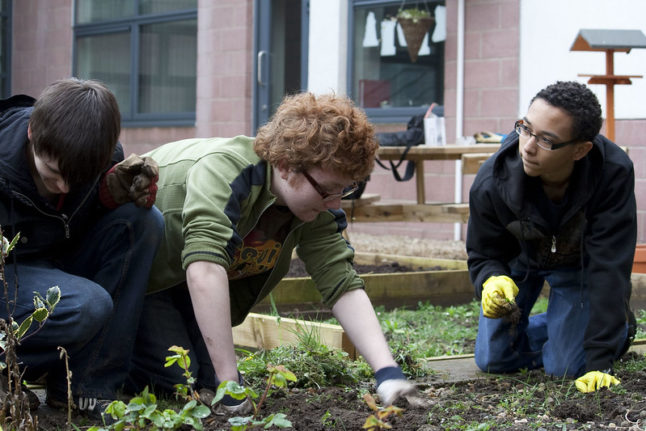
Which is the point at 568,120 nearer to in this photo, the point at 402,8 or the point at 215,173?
the point at 215,173

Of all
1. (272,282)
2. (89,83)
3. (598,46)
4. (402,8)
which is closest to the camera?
(89,83)

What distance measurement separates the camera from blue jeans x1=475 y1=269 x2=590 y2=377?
3.40 meters

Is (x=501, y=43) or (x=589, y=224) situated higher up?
(x=501, y=43)

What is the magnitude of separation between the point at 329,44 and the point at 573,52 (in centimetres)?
253

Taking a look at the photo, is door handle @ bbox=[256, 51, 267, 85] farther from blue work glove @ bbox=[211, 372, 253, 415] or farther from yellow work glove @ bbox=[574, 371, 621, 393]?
blue work glove @ bbox=[211, 372, 253, 415]

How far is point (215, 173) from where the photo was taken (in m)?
2.54

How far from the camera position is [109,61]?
37.6 feet

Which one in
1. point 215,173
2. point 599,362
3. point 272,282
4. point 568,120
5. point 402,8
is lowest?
point 599,362

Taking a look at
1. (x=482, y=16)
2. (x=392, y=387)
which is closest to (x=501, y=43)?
(x=482, y=16)

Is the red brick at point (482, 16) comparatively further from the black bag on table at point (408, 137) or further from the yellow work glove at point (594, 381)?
the yellow work glove at point (594, 381)

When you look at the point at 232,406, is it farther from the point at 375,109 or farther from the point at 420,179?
the point at 375,109

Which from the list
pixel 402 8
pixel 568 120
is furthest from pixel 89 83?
pixel 402 8

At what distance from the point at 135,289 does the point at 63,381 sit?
34 cm

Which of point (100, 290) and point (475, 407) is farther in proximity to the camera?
point (475, 407)
